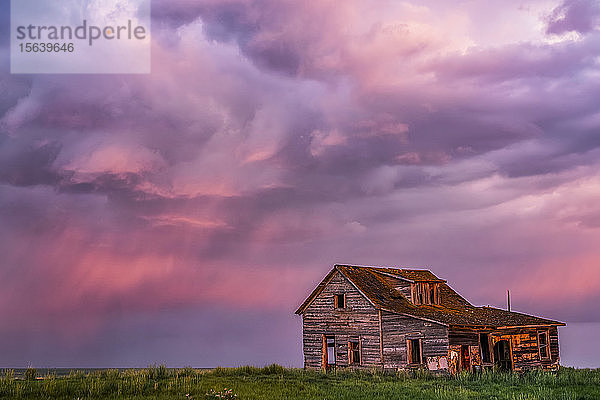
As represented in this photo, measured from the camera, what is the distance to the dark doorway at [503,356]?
46869 mm

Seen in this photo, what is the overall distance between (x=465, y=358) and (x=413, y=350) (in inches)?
148

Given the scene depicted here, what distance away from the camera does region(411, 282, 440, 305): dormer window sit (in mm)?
49750

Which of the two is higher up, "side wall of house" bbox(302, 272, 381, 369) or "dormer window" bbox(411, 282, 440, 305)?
"dormer window" bbox(411, 282, 440, 305)

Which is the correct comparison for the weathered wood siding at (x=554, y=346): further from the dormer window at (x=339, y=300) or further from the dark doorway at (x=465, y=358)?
the dormer window at (x=339, y=300)

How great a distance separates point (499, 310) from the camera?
2167 inches

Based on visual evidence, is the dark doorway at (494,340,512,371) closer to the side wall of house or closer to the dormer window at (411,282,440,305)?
the dormer window at (411,282,440,305)

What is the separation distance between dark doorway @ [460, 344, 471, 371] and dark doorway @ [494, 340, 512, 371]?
6.84 ft

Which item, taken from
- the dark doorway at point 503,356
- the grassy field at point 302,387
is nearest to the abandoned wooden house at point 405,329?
the dark doorway at point 503,356

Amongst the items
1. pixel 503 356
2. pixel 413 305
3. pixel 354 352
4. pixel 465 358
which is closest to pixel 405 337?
pixel 354 352

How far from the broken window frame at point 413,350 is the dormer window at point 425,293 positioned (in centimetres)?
557

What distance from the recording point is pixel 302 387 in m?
34.2

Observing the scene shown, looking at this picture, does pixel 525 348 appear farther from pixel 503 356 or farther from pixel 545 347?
pixel 503 356

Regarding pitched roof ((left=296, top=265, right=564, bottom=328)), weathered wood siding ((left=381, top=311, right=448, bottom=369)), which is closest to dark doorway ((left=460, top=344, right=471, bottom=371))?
pitched roof ((left=296, top=265, right=564, bottom=328))

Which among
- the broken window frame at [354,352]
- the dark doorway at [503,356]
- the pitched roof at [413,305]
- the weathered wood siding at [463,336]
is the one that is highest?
the pitched roof at [413,305]
